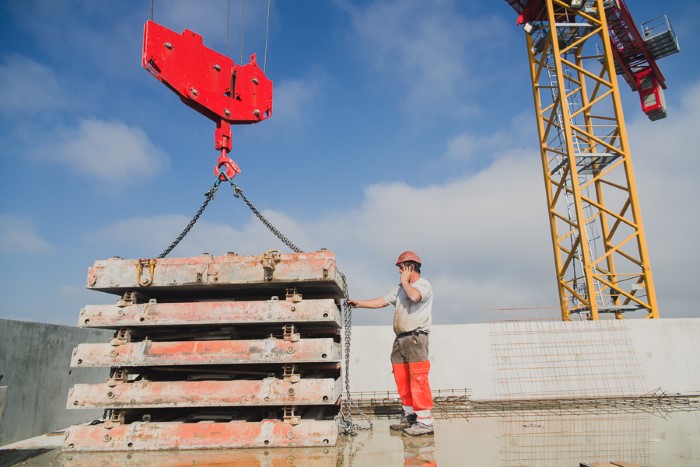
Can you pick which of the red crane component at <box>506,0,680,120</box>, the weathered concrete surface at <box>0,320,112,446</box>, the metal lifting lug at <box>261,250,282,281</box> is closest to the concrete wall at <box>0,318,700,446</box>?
the weathered concrete surface at <box>0,320,112,446</box>

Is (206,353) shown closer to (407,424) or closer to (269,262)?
(269,262)

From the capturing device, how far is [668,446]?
3570 mm

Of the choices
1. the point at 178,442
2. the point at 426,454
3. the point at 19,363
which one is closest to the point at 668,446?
the point at 426,454

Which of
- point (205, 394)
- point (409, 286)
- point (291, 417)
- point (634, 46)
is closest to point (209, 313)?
point (205, 394)

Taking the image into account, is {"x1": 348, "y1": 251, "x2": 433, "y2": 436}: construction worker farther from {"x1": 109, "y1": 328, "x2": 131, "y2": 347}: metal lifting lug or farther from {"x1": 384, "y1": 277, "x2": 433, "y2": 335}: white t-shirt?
{"x1": 109, "y1": 328, "x2": 131, "y2": 347}: metal lifting lug

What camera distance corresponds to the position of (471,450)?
356cm

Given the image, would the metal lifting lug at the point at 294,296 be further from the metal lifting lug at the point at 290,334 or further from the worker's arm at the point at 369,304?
the worker's arm at the point at 369,304

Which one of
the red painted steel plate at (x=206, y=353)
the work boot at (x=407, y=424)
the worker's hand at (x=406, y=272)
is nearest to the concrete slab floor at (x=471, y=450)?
the work boot at (x=407, y=424)

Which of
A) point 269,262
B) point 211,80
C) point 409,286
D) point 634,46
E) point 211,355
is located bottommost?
point 211,355

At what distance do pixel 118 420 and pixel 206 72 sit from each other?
3.60 meters

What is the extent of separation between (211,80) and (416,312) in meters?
3.39

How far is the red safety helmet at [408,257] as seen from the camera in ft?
15.3

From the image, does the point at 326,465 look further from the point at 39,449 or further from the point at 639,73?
the point at 639,73

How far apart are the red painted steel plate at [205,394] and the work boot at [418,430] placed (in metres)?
0.88
